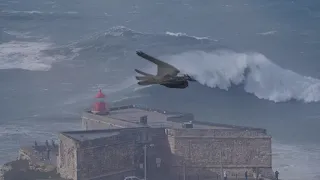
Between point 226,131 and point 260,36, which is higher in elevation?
point 260,36

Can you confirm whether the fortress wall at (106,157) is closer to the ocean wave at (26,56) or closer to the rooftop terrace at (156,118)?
the rooftop terrace at (156,118)

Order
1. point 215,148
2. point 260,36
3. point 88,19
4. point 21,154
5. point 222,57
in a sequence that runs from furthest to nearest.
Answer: point 88,19, point 260,36, point 222,57, point 21,154, point 215,148

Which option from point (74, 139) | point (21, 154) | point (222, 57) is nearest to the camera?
point (74, 139)

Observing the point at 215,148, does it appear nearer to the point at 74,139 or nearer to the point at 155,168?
the point at 155,168

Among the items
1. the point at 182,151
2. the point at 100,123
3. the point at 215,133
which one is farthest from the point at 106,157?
the point at 100,123

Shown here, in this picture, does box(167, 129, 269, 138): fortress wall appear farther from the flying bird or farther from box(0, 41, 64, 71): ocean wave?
box(0, 41, 64, 71): ocean wave

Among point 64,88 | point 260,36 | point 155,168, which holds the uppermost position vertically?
point 260,36

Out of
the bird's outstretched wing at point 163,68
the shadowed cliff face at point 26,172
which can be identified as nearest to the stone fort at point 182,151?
the shadowed cliff face at point 26,172

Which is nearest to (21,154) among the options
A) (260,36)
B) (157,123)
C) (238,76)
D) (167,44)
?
(157,123)
